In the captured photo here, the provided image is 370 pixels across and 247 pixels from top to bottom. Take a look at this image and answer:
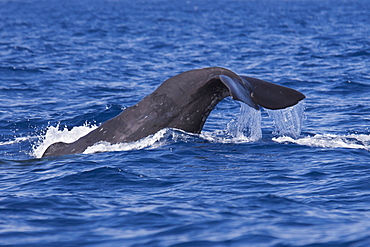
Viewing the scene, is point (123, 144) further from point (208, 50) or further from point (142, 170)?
point (208, 50)

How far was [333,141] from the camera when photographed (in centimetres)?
1195

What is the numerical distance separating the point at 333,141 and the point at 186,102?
140 inches

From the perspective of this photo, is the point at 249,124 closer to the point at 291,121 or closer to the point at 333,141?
the point at 291,121

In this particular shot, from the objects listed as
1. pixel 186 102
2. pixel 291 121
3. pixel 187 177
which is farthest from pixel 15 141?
pixel 291 121

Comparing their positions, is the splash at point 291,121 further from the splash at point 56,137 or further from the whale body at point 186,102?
the splash at point 56,137

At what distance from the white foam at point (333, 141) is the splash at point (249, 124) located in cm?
41

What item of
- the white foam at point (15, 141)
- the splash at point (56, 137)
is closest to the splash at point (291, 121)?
the splash at point (56, 137)

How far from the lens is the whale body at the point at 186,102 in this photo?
9.64 m

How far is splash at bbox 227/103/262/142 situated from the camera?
11.5 m

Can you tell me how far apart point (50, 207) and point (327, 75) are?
53.2 feet

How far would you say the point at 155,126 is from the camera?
34.0ft

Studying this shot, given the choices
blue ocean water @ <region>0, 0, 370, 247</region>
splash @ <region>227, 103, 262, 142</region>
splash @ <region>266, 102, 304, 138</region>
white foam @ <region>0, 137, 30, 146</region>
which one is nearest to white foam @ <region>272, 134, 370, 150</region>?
blue ocean water @ <region>0, 0, 370, 247</region>

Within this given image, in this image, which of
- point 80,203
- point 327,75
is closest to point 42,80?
point 327,75

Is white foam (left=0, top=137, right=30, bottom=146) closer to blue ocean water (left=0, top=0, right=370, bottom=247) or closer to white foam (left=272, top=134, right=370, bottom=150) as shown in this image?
blue ocean water (left=0, top=0, right=370, bottom=247)
